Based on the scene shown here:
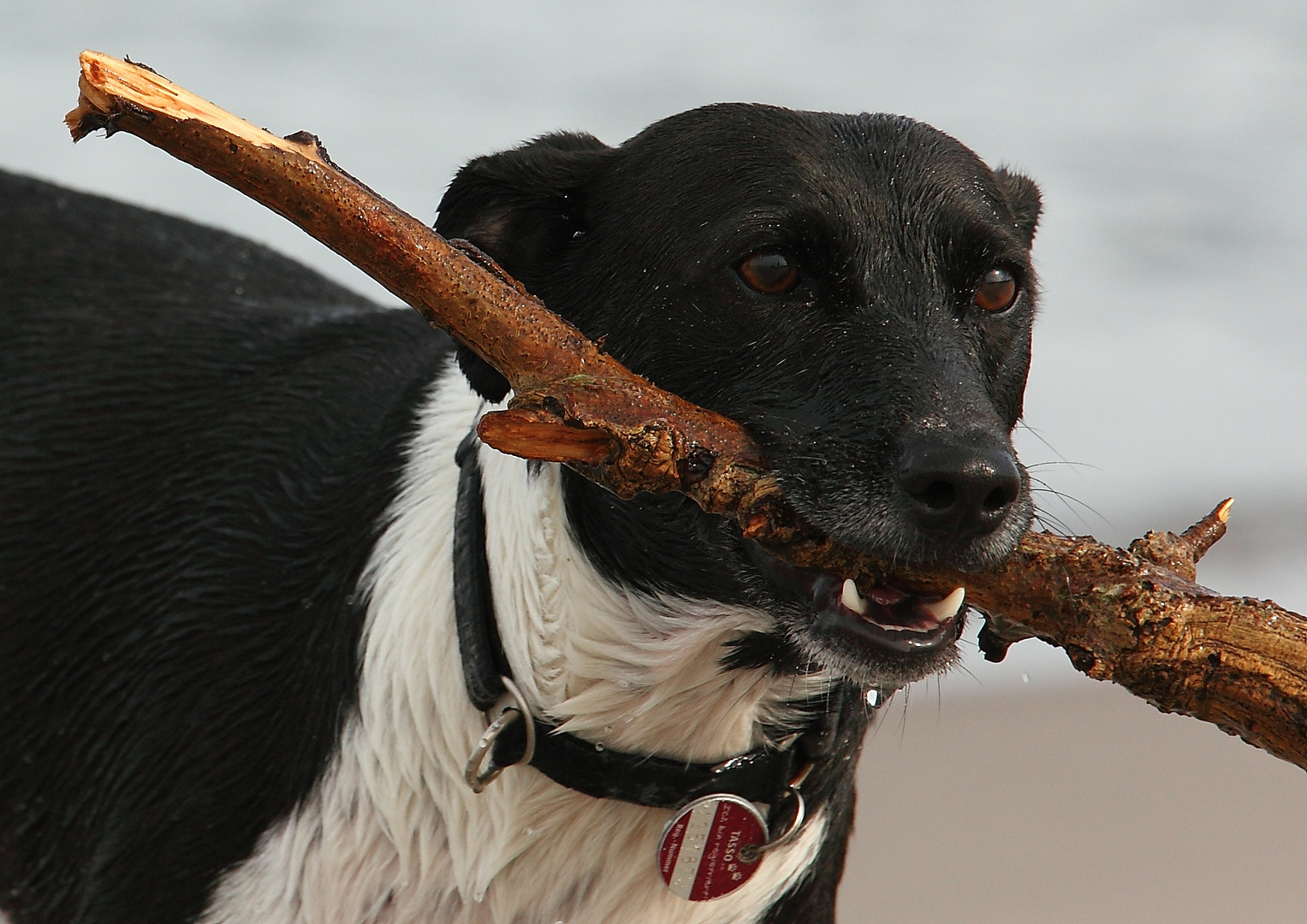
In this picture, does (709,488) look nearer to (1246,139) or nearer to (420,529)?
(420,529)

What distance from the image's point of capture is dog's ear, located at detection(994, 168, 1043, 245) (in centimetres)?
285

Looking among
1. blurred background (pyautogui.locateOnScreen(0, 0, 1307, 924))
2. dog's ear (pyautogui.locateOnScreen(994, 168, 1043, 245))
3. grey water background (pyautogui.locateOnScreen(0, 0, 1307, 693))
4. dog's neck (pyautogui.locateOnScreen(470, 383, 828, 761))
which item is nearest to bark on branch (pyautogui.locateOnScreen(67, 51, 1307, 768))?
dog's neck (pyautogui.locateOnScreen(470, 383, 828, 761))

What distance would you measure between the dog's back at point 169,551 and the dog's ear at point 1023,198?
41.4 inches

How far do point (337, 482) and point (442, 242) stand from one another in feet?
2.96

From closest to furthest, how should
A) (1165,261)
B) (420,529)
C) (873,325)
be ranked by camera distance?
(873,325)
(420,529)
(1165,261)

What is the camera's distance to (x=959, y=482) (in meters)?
1.93

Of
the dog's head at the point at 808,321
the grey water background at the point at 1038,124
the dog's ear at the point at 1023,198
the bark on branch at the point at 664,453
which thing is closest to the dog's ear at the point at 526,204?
the dog's head at the point at 808,321

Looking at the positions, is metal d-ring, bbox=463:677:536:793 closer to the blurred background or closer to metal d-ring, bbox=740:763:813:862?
metal d-ring, bbox=740:763:813:862

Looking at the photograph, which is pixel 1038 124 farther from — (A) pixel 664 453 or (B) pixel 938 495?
(A) pixel 664 453

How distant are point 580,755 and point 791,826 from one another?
35cm

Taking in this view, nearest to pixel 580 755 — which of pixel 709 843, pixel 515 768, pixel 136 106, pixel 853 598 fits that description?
pixel 515 768

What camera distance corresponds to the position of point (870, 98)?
1002 centimetres

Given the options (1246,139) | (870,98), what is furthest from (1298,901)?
(1246,139)

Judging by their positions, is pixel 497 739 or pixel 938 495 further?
pixel 497 739
